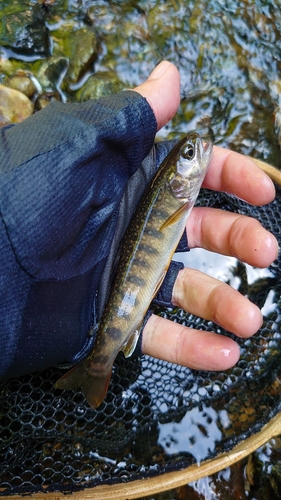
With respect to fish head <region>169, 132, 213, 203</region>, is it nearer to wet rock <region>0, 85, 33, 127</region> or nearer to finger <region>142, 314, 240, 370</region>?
finger <region>142, 314, 240, 370</region>

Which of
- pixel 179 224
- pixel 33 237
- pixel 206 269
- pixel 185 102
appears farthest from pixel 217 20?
pixel 33 237

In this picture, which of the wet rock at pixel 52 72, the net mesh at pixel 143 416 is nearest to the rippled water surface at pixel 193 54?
the wet rock at pixel 52 72

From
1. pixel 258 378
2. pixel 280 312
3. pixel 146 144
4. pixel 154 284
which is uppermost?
pixel 146 144

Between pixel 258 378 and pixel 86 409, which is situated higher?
pixel 258 378

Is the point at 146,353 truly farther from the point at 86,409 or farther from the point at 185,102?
the point at 185,102

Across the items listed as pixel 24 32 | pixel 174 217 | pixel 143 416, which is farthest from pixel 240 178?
pixel 24 32

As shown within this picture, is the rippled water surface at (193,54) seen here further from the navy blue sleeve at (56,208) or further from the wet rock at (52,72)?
the navy blue sleeve at (56,208)
